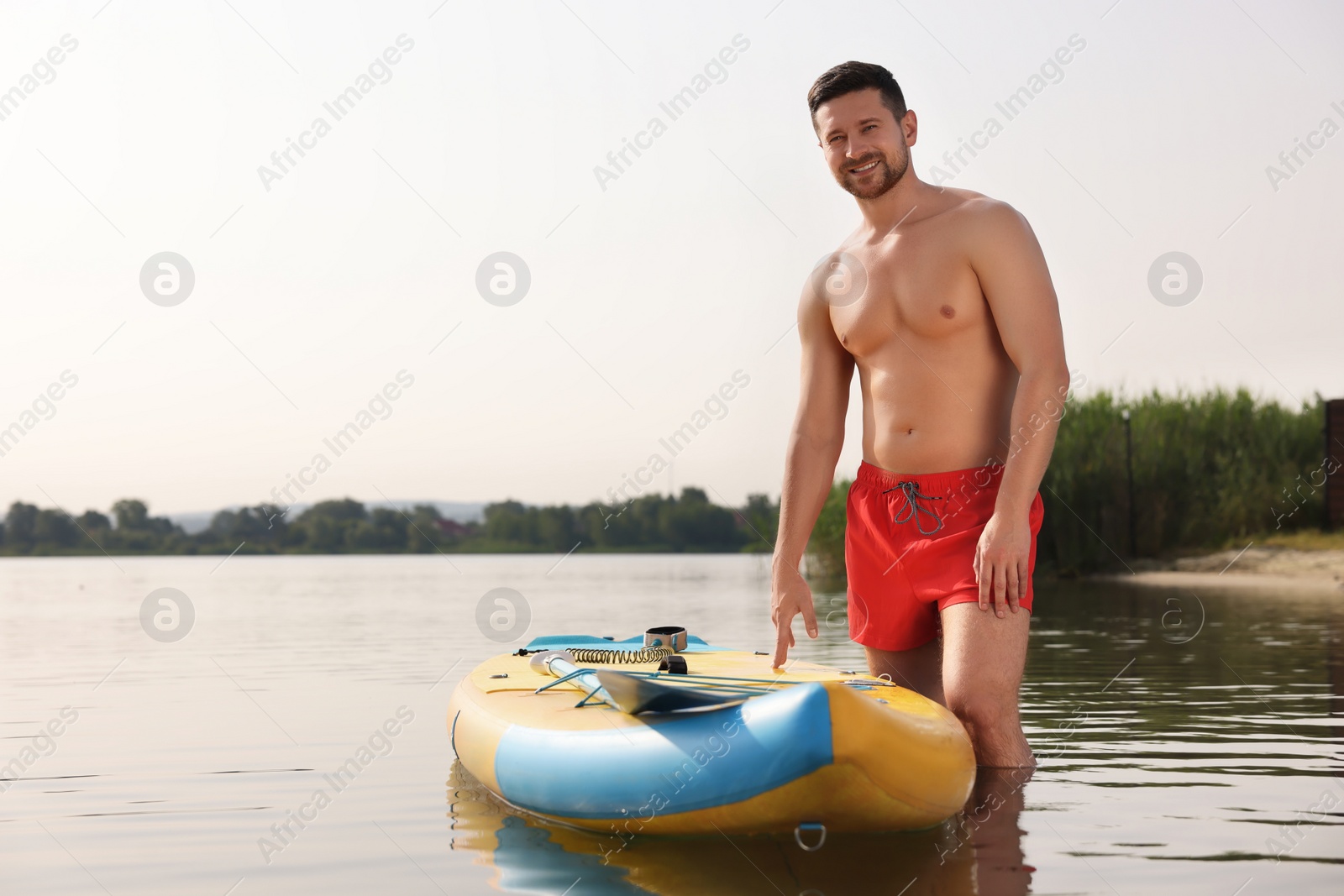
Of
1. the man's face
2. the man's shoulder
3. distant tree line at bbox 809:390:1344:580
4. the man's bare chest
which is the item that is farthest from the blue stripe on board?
distant tree line at bbox 809:390:1344:580

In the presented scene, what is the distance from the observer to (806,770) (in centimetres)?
293

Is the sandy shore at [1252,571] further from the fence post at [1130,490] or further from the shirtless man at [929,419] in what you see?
the shirtless man at [929,419]

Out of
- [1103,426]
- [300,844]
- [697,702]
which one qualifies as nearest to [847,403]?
[697,702]

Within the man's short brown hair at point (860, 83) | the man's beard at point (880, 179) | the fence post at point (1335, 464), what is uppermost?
the fence post at point (1335, 464)

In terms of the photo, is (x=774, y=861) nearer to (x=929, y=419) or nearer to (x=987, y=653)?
(x=987, y=653)

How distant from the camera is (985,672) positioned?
340 cm

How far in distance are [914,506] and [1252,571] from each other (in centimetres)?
1916

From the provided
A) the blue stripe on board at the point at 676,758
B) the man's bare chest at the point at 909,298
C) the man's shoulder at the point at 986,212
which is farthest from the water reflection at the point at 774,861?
the man's shoulder at the point at 986,212

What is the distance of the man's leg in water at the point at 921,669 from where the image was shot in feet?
12.6

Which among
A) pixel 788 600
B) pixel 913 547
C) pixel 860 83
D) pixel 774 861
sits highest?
pixel 860 83

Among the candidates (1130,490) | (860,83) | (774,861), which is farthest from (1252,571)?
(774,861)

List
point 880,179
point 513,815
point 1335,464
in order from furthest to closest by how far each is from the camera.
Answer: point 1335,464
point 513,815
point 880,179

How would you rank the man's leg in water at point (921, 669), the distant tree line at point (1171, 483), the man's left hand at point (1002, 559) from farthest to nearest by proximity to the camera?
the distant tree line at point (1171, 483) < the man's leg in water at point (921, 669) < the man's left hand at point (1002, 559)

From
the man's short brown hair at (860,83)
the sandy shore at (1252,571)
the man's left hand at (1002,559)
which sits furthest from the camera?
the sandy shore at (1252,571)
